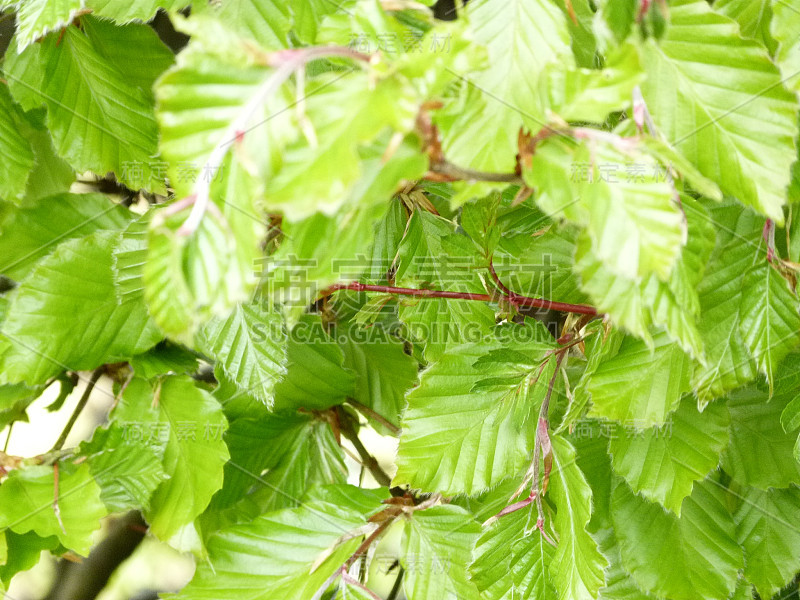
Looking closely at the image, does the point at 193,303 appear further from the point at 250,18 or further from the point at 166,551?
the point at 166,551

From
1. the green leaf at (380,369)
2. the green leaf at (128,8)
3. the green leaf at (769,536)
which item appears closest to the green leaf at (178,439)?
the green leaf at (380,369)

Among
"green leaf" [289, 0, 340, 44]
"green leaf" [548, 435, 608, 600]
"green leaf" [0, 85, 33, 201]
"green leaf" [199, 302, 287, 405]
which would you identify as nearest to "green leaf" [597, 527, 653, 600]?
"green leaf" [548, 435, 608, 600]

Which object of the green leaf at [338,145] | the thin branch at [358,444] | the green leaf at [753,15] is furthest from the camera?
the thin branch at [358,444]

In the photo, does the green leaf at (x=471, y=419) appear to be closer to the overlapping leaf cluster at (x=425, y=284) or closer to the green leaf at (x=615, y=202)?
the overlapping leaf cluster at (x=425, y=284)

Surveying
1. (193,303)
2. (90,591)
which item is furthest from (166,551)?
(193,303)

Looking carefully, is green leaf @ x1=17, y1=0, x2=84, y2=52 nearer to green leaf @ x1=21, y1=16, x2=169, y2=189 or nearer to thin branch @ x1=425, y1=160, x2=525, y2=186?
green leaf @ x1=21, y1=16, x2=169, y2=189

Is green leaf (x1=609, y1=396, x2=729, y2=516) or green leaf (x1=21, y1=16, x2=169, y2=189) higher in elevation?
green leaf (x1=21, y1=16, x2=169, y2=189)
